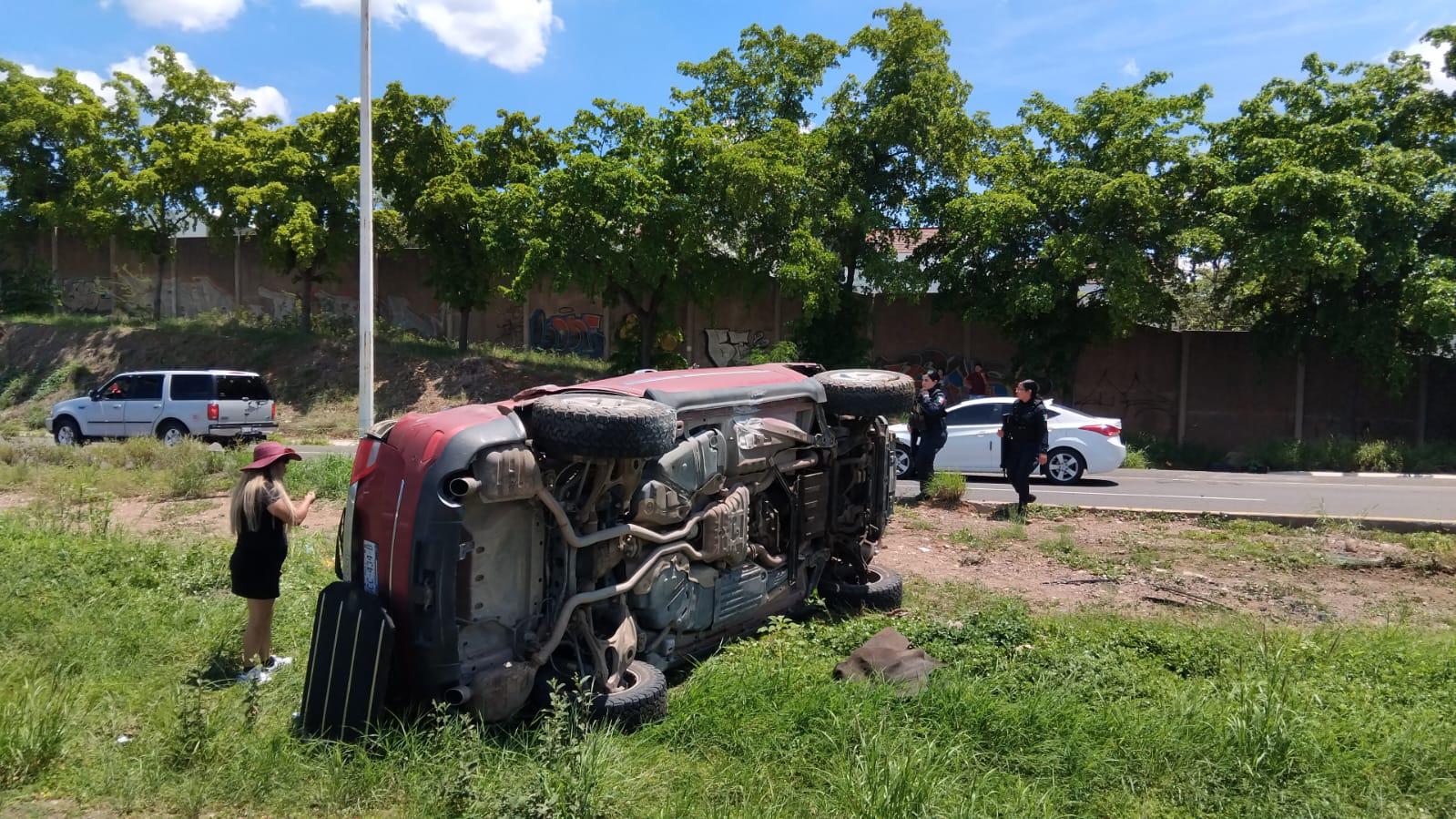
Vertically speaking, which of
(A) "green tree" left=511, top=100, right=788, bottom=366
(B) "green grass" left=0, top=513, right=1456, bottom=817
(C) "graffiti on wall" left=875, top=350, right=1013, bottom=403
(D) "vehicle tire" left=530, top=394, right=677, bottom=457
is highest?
(A) "green tree" left=511, top=100, right=788, bottom=366

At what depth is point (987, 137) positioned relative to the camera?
22797mm

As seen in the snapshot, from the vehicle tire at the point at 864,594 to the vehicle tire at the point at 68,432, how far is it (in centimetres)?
1949

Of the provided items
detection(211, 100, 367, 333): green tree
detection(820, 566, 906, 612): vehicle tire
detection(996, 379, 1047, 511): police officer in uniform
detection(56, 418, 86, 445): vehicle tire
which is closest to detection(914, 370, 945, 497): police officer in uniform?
detection(996, 379, 1047, 511): police officer in uniform

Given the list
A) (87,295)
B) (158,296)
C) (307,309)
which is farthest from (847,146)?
(87,295)

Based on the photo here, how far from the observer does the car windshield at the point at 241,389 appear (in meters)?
19.6

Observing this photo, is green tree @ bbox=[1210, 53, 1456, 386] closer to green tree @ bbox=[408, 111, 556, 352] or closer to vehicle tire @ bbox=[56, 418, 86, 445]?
green tree @ bbox=[408, 111, 556, 352]

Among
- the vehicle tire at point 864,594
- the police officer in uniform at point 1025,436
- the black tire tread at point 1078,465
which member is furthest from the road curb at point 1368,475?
the vehicle tire at point 864,594

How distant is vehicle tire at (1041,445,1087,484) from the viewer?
14570mm

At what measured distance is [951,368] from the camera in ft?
81.8

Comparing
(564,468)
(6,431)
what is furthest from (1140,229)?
(6,431)

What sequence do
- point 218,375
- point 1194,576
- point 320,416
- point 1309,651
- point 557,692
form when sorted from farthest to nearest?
point 320,416 → point 218,375 → point 1194,576 → point 1309,651 → point 557,692

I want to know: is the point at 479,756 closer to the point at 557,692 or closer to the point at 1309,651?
the point at 557,692

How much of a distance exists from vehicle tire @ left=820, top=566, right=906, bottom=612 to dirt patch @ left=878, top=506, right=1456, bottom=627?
114 centimetres

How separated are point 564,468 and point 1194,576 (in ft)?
19.9
